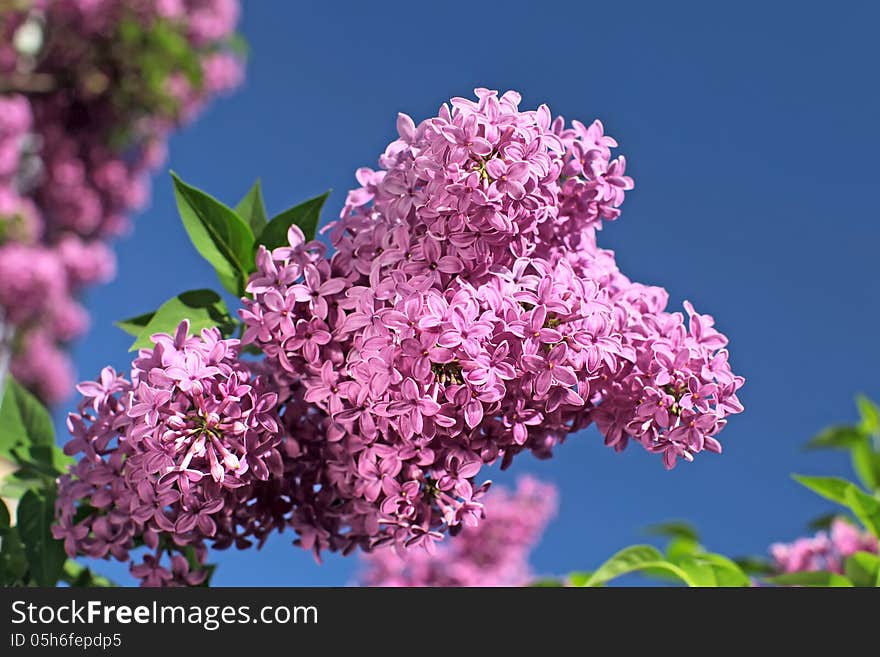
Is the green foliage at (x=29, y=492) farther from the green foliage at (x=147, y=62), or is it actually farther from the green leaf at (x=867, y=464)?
the green foliage at (x=147, y=62)

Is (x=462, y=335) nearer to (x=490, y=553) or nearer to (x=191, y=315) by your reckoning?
(x=191, y=315)

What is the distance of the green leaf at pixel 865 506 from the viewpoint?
3.12ft

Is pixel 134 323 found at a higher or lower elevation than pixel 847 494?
higher

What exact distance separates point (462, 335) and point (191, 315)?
0.31 metres

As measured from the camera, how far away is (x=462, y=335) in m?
0.57

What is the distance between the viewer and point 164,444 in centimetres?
60

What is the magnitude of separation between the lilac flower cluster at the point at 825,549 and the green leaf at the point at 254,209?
1161 mm

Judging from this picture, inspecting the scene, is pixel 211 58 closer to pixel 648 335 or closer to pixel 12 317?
pixel 12 317

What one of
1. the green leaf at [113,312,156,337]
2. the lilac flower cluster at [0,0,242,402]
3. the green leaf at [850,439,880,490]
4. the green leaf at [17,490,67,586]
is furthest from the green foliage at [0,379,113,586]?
the lilac flower cluster at [0,0,242,402]

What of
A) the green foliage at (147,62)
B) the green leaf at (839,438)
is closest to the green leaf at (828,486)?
the green leaf at (839,438)

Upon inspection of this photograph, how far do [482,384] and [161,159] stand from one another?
20.1 feet

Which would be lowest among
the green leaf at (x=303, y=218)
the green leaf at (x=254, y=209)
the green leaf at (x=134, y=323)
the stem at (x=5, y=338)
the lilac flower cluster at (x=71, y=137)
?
the green leaf at (x=134, y=323)

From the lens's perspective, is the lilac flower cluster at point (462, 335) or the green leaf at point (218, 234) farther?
the green leaf at point (218, 234)

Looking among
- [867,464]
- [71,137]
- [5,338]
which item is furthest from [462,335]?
[71,137]
